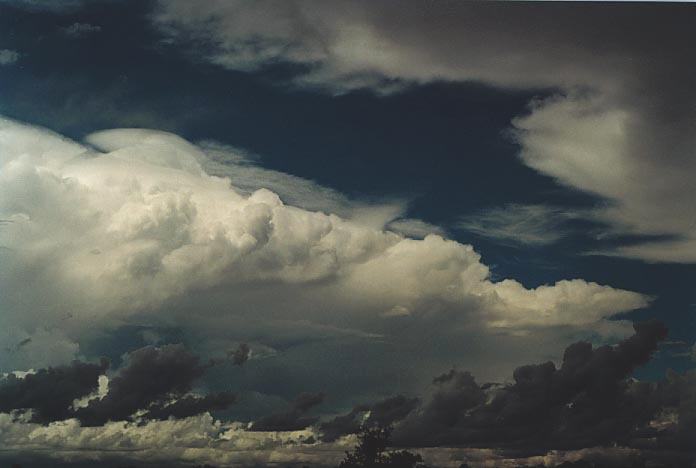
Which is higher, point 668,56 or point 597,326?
point 668,56

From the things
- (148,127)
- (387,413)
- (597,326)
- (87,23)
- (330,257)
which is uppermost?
(87,23)

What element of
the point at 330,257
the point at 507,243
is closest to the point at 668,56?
the point at 507,243

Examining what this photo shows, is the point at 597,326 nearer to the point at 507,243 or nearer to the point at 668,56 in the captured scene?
the point at 507,243

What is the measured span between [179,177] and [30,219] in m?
1.78

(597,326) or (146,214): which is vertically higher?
(146,214)

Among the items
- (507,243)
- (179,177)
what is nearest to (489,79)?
(507,243)

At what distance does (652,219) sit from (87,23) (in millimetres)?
7313

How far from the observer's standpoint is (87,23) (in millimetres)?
10875

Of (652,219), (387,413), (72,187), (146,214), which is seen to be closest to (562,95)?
(652,219)

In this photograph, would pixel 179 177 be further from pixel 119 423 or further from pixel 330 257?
pixel 119 423

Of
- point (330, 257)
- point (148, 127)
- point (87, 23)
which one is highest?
point (87, 23)

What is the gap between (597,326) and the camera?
445 inches

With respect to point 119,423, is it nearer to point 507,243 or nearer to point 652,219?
point 507,243

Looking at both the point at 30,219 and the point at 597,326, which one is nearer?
the point at 30,219
